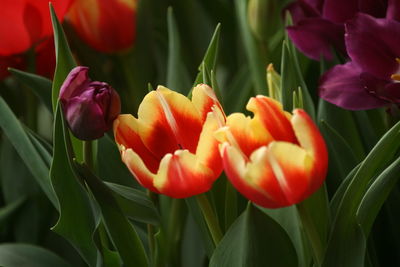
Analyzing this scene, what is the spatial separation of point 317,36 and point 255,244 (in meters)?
0.19

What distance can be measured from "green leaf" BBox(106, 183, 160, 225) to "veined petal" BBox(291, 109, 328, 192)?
0.13m

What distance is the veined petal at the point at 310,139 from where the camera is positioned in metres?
0.30

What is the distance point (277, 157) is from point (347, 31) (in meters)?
0.17

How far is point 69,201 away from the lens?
0.42m

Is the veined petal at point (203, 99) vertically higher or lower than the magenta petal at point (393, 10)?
lower

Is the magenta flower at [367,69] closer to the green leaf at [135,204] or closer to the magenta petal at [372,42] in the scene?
the magenta petal at [372,42]

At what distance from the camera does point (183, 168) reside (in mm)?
327

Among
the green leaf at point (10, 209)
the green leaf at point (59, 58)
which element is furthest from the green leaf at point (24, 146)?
the green leaf at point (10, 209)

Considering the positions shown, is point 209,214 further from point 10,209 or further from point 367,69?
point 10,209

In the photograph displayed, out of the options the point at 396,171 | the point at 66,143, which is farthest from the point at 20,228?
the point at 396,171

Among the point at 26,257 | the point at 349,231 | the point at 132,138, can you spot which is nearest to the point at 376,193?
the point at 349,231

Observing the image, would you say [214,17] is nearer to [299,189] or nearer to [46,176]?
[46,176]

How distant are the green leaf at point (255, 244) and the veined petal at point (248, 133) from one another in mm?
29

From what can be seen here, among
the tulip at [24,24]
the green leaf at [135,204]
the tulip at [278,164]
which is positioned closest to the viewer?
the tulip at [278,164]
